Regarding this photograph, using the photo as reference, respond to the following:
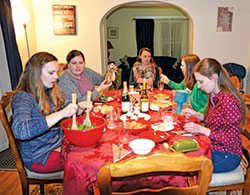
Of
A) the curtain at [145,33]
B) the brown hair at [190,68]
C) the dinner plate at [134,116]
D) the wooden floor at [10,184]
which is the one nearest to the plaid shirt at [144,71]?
the brown hair at [190,68]

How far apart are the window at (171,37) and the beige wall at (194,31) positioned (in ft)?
15.1

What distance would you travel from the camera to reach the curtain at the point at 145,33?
8109 millimetres

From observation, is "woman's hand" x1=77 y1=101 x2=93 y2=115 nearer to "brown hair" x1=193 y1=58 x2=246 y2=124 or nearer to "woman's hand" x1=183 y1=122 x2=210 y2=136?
"woman's hand" x1=183 y1=122 x2=210 y2=136

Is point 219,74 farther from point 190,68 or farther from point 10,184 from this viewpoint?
point 10,184

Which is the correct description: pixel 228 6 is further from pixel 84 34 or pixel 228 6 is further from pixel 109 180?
pixel 109 180

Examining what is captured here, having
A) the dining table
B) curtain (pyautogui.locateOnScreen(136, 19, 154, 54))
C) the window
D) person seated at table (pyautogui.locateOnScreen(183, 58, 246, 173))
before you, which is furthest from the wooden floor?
the window

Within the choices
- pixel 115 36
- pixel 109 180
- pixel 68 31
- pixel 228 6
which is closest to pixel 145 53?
pixel 68 31

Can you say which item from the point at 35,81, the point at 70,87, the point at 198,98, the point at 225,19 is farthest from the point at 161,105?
the point at 225,19

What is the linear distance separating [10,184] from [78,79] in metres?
1.32

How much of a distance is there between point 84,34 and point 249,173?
3.53 meters

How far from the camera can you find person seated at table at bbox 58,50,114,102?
2.29 m

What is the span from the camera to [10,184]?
2.15 m

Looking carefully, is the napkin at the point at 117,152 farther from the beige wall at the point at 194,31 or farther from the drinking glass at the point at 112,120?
the beige wall at the point at 194,31

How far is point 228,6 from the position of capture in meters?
3.84
